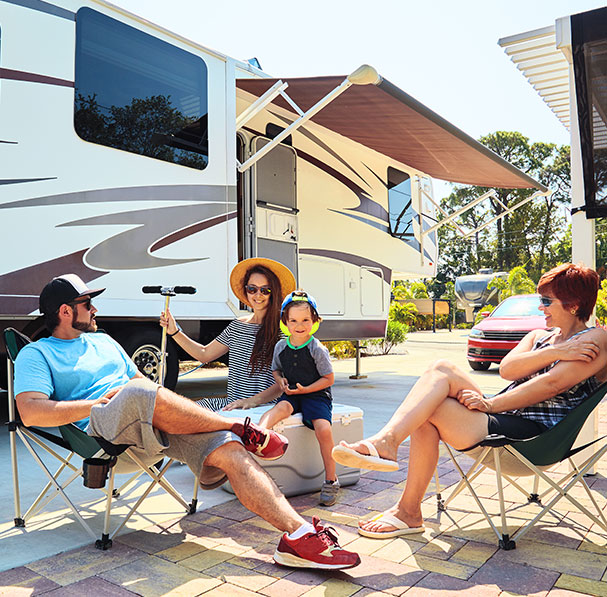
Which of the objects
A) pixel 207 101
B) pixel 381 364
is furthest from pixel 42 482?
pixel 381 364

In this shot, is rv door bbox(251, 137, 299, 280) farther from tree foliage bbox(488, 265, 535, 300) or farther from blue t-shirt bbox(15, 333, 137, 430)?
tree foliage bbox(488, 265, 535, 300)

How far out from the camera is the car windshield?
904 cm

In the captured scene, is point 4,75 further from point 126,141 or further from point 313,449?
point 313,449

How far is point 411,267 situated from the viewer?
7.88 metres

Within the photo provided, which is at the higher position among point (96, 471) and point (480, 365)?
point (96, 471)

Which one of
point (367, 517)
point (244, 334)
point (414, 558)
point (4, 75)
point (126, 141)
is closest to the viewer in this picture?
point (414, 558)

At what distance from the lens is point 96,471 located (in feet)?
6.77

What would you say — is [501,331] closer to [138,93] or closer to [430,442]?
[138,93]

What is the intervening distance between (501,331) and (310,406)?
6.33 meters

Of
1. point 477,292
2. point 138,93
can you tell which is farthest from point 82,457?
point 477,292

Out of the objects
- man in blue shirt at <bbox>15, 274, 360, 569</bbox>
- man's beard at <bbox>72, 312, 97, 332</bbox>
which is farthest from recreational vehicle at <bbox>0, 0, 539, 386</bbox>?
man in blue shirt at <bbox>15, 274, 360, 569</bbox>

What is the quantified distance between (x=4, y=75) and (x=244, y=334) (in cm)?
206

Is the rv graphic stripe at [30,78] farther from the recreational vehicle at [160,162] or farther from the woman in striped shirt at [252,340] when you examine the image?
the woman in striped shirt at [252,340]

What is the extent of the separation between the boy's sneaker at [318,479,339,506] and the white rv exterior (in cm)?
198
